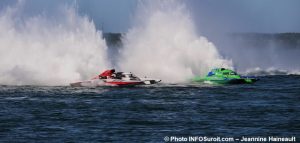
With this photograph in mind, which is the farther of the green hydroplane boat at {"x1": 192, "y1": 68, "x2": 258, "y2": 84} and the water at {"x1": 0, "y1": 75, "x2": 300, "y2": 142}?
the green hydroplane boat at {"x1": 192, "y1": 68, "x2": 258, "y2": 84}

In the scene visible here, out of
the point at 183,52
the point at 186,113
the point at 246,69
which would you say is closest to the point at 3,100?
the point at 186,113

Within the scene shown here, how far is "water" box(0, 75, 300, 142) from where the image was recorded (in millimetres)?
36375

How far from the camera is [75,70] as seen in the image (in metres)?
68.5

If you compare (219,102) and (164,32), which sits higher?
(164,32)

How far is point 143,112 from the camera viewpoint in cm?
4466

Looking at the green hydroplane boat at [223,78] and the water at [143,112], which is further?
the green hydroplane boat at [223,78]

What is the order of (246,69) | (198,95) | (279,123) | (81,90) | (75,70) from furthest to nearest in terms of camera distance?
(246,69)
(75,70)
(81,90)
(198,95)
(279,123)

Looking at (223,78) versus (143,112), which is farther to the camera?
(223,78)

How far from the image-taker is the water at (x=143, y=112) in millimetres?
36375

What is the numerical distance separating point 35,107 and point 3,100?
200 inches

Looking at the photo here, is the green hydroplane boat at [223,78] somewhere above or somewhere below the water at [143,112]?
above

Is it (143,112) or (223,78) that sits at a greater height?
(223,78)

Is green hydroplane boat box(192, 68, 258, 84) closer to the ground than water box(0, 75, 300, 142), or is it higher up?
higher up

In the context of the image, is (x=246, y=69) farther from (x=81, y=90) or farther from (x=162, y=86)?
(x=81, y=90)
